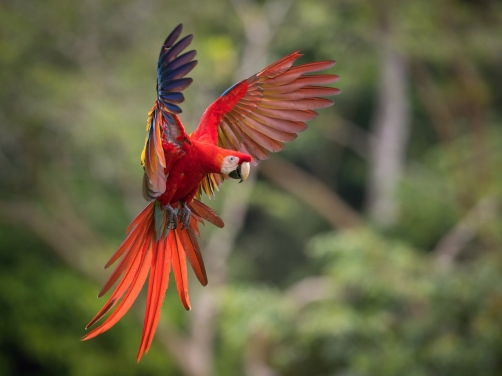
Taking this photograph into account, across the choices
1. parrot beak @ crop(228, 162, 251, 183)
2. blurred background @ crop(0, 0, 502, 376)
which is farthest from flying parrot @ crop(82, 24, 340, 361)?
blurred background @ crop(0, 0, 502, 376)

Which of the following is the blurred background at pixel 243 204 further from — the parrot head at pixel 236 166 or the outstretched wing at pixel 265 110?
the parrot head at pixel 236 166

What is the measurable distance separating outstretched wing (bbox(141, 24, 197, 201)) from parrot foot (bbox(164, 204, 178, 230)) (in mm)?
181

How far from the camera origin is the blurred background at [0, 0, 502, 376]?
3598mm

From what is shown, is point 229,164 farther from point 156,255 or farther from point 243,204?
point 243,204

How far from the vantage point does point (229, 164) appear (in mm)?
1158

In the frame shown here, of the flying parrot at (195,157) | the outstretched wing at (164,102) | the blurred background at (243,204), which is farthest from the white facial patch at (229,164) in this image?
the blurred background at (243,204)

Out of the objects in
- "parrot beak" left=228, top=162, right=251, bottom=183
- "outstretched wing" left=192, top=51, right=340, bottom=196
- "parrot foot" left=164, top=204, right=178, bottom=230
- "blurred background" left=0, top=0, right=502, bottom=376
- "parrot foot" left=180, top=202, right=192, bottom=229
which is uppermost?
"blurred background" left=0, top=0, right=502, bottom=376

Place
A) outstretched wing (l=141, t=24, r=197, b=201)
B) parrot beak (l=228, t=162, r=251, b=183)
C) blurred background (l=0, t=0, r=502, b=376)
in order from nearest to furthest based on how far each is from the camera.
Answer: outstretched wing (l=141, t=24, r=197, b=201), parrot beak (l=228, t=162, r=251, b=183), blurred background (l=0, t=0, r=502, b=376)

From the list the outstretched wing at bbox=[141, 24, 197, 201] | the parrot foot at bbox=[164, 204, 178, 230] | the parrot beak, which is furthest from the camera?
the parrot foot at bbox=[164, 204, 178, 230]

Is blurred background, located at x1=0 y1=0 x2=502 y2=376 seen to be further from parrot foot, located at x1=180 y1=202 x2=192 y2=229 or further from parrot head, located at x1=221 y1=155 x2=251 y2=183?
parrot head, located at x1=221 y1=155 x2=251 y2=183

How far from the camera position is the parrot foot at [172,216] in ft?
4.15

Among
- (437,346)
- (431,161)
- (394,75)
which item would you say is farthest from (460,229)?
(394,75)

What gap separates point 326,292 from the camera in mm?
4641

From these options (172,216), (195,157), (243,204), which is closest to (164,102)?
(195,157)
